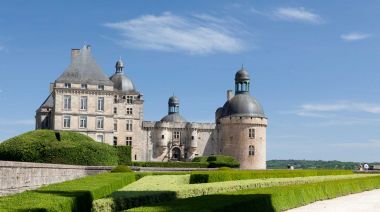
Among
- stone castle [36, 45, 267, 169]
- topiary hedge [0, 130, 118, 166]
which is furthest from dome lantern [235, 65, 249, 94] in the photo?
topiary hedge [0, 130, 118, 166]

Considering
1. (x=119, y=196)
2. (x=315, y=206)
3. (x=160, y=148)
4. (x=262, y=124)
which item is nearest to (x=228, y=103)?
(x=262, y=124)

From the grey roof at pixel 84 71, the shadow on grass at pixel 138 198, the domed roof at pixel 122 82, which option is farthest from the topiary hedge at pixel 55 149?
the domed roof at pixel 122 82

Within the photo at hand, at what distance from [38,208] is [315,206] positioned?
36.1 ft

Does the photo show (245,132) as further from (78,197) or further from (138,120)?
(78,197)

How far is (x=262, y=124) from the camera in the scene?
2650 inches

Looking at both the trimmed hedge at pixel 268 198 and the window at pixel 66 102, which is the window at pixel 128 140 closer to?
the window at pixel 66 102

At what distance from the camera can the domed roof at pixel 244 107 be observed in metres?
66.7

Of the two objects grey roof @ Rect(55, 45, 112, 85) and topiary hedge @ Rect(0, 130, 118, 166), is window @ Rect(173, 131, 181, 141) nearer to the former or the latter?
grey roof @ Rect(55, 45, 112, 85)

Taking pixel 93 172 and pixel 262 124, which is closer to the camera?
A: pixel 93 172

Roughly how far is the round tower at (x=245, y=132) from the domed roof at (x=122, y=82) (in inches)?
512

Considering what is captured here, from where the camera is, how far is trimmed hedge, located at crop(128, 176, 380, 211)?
11227mm

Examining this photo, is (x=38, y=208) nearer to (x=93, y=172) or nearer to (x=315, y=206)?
(x=315, y=206)

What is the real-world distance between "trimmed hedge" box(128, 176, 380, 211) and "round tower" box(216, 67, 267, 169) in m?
38.2

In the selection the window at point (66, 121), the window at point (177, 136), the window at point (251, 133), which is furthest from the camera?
the window at point (177, 136)
